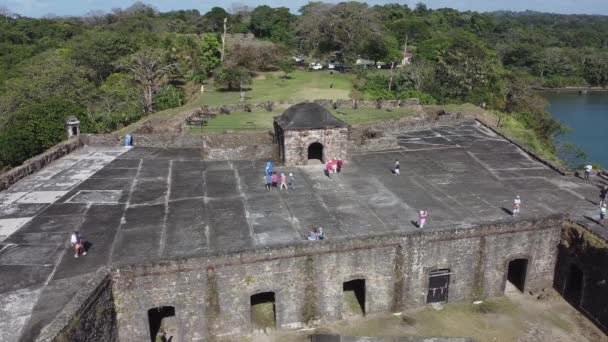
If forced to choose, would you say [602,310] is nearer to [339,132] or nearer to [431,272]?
[431,272]

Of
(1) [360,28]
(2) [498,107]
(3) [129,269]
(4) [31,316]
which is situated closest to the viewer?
(4) [31,316]

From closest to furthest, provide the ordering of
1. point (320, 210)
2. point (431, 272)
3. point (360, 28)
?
point (431, 272) < point (320, 210) < point (360, 28)

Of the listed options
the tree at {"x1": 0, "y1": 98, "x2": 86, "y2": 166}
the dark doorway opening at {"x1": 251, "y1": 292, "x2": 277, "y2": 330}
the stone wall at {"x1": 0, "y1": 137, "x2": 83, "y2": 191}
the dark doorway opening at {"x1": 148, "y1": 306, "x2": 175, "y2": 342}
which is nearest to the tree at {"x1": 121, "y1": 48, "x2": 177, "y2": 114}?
the tree at {"x1": 0, "y1": 98, "x2": 86, "y2": 166}

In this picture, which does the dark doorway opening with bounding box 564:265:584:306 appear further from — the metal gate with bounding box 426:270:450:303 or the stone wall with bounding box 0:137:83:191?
the stone wall with bounding box 0:137:83:191

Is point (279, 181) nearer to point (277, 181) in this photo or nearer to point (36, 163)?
point (277, 181)

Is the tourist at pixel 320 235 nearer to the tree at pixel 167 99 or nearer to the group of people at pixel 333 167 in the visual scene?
the group of people at pixel 333 167

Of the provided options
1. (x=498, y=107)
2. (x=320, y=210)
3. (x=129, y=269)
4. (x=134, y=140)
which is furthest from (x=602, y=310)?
(x=498, y=107)
